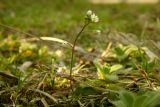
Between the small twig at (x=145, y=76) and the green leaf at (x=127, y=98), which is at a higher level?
the small twig at (x=145, y=76)

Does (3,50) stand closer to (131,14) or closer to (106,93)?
(106,93)

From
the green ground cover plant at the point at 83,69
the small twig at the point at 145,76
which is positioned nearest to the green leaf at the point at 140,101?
the green ground cover plant at the point at 83,69

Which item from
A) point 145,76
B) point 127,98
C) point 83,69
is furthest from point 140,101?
point 83,69

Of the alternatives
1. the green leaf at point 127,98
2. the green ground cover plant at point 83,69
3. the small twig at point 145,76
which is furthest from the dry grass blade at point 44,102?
the small twig at point 145,76

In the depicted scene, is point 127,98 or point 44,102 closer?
point 127,98

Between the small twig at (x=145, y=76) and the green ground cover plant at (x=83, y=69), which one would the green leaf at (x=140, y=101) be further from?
the small twig at (x=145, y=76)

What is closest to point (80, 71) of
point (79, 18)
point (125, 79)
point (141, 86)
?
point (125, 79)

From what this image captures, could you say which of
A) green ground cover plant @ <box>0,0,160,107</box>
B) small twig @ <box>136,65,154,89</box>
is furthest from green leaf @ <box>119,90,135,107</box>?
small twig @ <box>136,65,154,89</box>

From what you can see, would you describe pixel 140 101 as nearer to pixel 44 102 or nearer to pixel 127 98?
pixel 127 98

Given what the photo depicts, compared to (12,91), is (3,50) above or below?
above

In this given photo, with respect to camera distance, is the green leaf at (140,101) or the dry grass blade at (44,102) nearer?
the green leaf at (140,101)

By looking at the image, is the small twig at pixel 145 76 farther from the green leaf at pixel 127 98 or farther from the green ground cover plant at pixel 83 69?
the green leaf at pixel 127 98
